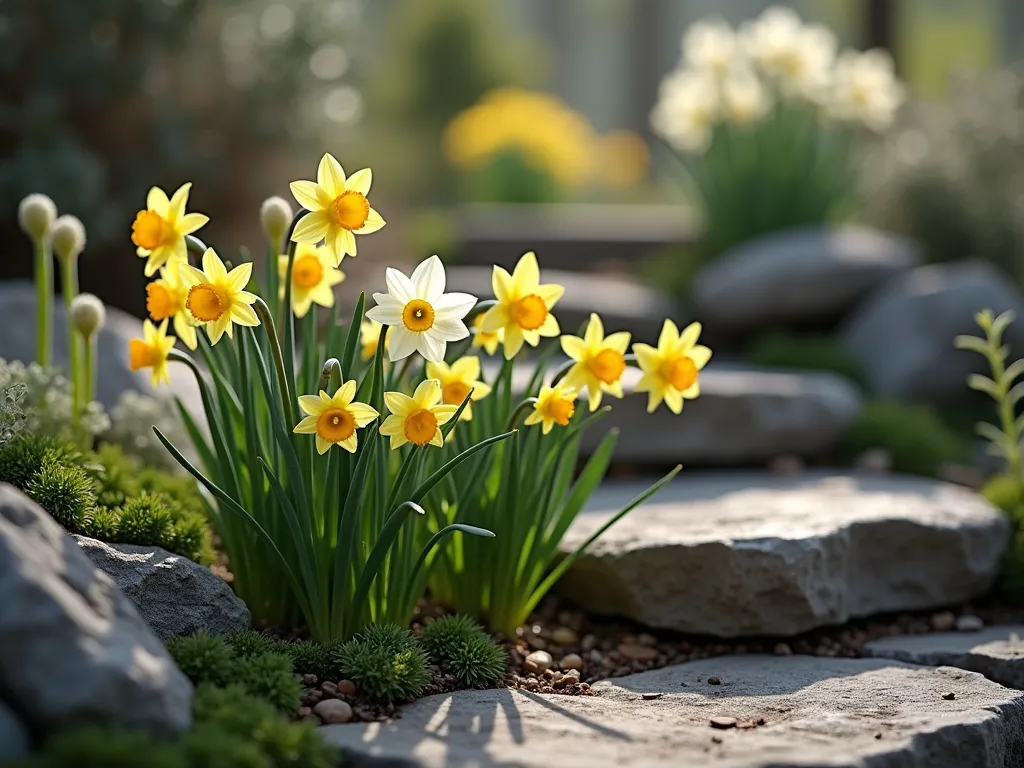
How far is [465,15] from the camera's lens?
10555 millimetres

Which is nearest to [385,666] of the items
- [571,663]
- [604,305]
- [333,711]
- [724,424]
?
[333,711]

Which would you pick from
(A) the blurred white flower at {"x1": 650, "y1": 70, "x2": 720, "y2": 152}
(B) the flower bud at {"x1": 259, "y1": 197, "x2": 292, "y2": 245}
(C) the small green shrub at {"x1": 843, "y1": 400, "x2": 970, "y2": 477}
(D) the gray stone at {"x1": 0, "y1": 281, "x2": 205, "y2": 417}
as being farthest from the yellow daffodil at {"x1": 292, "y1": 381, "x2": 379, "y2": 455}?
(A) the blurred white flower at {"x1": 650, "y1": 70, "x2": 720, "y2": 152}

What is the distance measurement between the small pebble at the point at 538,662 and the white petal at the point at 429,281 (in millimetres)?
850

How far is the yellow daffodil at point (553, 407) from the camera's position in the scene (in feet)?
7.11

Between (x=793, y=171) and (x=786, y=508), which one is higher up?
(x=793, y=171)

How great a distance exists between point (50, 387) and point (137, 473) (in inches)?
11.0

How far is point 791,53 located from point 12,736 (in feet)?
15.8

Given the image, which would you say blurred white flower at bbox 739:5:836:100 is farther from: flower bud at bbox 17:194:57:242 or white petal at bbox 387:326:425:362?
white petal at bbox 387:326:425:362

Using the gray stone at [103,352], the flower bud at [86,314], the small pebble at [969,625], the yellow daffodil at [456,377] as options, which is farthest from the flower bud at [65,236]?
the small pebble at [969,625]

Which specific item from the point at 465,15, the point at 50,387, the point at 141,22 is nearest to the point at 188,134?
the point at 141,22

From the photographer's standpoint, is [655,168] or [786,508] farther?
[655,168]

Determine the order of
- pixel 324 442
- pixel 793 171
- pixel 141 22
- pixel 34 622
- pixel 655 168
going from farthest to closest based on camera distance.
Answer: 1. pixel 655 168
2. pixel 793 171
3. pixel 141 22
4. pixel 324 442
5. pixel 34 622

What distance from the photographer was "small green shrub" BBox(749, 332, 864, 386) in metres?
4.66

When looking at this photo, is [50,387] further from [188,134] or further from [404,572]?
[188,134]
